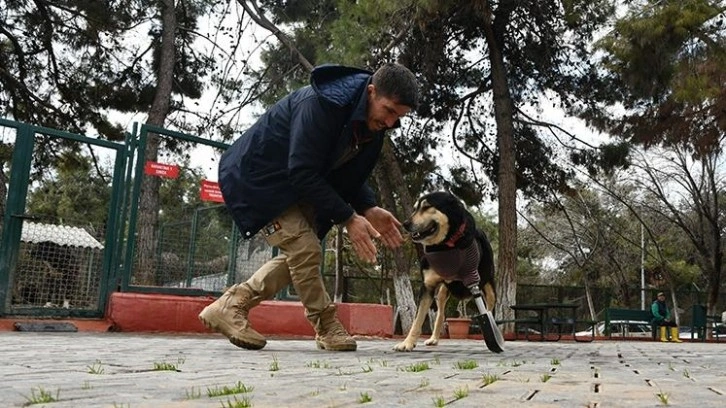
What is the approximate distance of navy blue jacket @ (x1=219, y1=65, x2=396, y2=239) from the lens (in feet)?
13.0

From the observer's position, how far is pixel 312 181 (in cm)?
393

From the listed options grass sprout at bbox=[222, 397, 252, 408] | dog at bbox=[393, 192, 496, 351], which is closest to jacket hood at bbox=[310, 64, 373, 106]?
dog at bbox=[393, 192, 496, 351]

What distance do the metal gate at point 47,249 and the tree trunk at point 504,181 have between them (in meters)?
7.86

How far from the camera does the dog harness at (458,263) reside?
560 centimetres

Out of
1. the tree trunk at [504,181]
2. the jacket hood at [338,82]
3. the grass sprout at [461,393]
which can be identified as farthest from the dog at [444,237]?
the tree trunk at [504,181]

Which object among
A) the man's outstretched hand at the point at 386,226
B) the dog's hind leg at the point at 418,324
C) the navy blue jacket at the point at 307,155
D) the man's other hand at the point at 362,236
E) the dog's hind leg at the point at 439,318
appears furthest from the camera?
the dog's hind leg at the point at 439,318

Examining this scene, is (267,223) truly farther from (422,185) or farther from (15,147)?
(422,185)

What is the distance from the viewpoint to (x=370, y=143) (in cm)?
444

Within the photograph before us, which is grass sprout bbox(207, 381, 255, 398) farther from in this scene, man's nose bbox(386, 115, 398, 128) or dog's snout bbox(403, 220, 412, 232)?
dog's snout bbox(403, 220, 412, 232)

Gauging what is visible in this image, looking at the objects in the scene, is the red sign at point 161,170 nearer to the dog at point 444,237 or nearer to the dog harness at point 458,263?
the dog at point 444,237

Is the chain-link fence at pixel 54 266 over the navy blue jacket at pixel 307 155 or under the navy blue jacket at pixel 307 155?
under

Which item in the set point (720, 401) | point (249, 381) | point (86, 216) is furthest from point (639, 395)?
point (86, 216)

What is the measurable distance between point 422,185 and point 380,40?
175 inches

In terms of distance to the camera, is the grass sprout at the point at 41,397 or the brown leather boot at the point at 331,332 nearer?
the grass sprout at the point at 41,397
